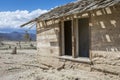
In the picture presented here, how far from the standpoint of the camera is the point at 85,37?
15188 millimetres

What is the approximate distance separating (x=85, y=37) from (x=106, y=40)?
16.5 feet

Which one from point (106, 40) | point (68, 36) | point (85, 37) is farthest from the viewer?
point (85, 37)

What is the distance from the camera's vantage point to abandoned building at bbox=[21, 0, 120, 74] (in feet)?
32.2

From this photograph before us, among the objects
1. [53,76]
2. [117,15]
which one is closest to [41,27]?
[53,76]

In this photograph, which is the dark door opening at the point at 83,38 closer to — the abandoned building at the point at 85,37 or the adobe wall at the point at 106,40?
the abandoned building at the point at 85,37

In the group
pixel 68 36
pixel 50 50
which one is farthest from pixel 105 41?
pixel 50 50

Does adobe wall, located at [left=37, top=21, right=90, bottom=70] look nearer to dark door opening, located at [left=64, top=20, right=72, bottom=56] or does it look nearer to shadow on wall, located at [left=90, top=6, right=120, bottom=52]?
dark door opening, located at [left=64, top=20, right=72, bottom=56]

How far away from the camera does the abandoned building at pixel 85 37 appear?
9820 mm

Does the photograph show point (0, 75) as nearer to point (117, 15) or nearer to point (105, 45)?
point (105, 45)

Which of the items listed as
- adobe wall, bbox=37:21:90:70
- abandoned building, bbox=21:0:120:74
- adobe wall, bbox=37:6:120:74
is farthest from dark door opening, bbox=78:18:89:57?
adobe wall, bbox=37:6:120:74

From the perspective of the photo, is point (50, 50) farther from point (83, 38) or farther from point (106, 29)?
point (106, 29)

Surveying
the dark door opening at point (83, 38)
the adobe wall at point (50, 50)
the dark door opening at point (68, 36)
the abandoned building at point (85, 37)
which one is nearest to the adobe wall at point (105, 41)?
the abandoned building at point (85, 37)

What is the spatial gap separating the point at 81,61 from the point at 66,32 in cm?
336

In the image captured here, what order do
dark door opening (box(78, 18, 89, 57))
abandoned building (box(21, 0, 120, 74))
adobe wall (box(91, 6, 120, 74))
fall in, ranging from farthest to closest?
dark door opening (box(78, 18, 89, 57)) < abandoned building (box(21, 0, 120, 74)) < adobe wall (box(91, 6, 120, 74))
